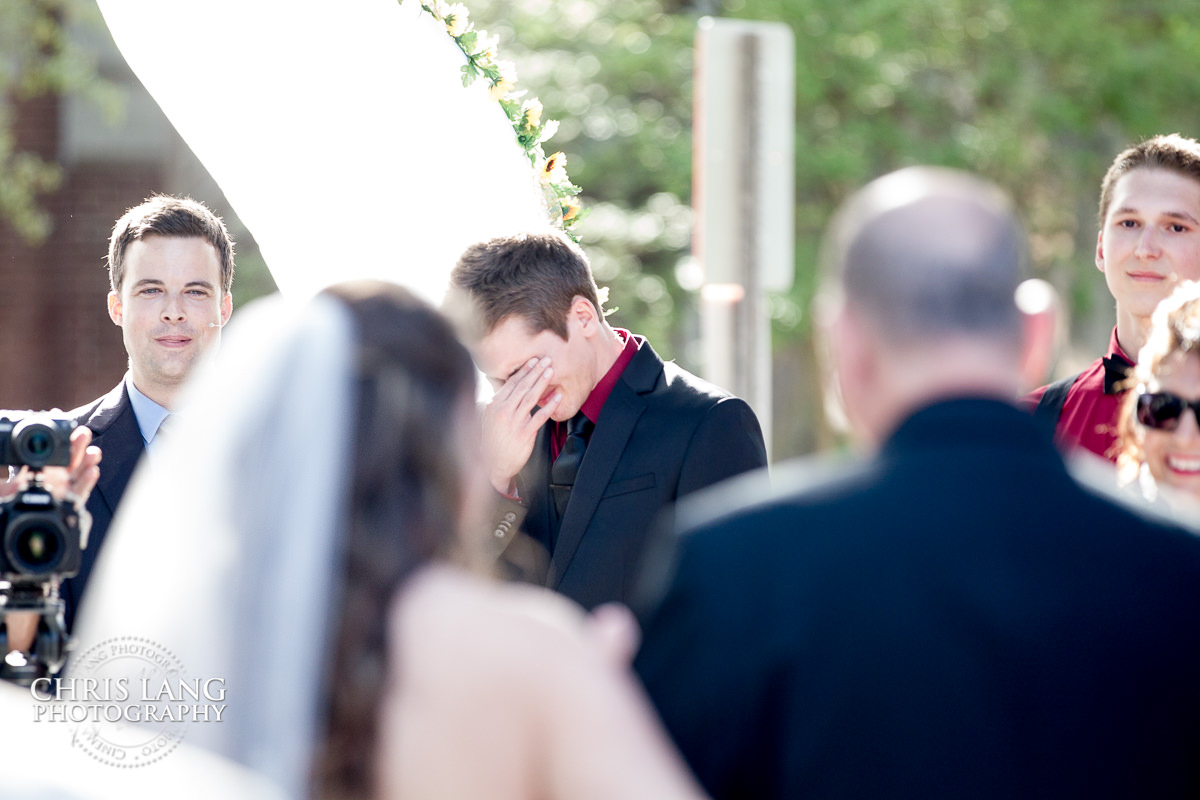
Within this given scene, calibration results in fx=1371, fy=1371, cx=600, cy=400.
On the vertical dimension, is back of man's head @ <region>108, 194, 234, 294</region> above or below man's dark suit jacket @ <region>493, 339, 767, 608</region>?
above

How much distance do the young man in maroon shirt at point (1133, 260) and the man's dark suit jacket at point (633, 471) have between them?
3.04 feet

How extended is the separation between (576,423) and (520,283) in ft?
1.50

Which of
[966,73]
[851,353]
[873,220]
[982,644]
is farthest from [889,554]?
[966,73]

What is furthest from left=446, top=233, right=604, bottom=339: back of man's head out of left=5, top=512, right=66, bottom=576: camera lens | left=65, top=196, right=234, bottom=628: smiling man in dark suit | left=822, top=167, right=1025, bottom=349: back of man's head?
left=822, top=167, right=1025, bottom=349: back of man's head

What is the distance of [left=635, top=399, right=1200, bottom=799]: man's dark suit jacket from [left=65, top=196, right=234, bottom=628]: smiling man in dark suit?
8.46 feet

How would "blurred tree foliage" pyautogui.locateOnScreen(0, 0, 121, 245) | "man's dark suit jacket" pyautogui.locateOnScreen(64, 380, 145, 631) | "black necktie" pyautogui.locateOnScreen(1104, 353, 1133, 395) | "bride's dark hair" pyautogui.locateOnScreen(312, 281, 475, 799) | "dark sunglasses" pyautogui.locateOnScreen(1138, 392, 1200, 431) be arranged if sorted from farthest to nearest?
"blurred tree foliage" pyautogui.locateOnScreen(0, 0, 121, 245), "black necktie" pyautogui.locateOnScreen(1104, 353, 1133, 395), "man's dark suit jacket" pyautogui.locateOnScreen(64, 380, 145, 631), "dark sunglasses" pyautogui.locateOnScreen(1138, 392, 1200, 431), "bride's dark hair" pyautogui.locateOnScreen(312, 281, 475, 799)

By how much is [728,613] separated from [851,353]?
417mm

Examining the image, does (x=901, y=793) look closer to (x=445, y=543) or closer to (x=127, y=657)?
(x=445, y=543)

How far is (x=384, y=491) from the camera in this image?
71.4 inches

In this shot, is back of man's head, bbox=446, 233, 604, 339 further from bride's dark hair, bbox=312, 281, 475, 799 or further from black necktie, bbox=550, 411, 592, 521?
bride's dark hair, bbox=312, 281, 475, 799

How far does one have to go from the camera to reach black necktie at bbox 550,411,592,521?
402 cm

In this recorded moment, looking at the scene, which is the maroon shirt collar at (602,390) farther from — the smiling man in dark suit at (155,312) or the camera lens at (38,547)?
the camera lens at (38,547)
